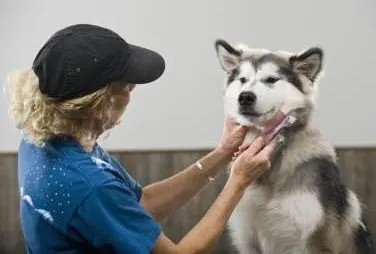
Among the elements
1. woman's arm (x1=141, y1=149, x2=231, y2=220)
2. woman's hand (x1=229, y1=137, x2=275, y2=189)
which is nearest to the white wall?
woman's arm (x1=141, y1=149, x2=231, y2=220)

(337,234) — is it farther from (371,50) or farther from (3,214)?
(3,214)

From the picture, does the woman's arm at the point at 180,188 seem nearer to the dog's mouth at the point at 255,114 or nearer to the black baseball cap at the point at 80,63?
the dog's mouth at the point at 255,114

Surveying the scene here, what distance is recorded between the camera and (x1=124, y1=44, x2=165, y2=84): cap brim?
1233mm

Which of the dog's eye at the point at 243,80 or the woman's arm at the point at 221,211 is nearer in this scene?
the woman's arm at the point at 221,211

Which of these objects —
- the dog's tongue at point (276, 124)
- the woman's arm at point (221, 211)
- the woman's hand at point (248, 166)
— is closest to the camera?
the woman's arm at point (221, 211)

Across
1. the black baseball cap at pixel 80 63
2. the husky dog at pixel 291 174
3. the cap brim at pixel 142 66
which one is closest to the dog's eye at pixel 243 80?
the husky dog at pixel 291 174

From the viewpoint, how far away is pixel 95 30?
1.21 m

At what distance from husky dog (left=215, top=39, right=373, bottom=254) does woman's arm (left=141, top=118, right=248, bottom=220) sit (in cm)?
8

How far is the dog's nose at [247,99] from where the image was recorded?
63.1 inches

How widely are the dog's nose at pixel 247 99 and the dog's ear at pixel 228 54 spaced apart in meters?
0.16

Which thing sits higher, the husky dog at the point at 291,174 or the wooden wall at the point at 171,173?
the husky dog at the point at 291,174

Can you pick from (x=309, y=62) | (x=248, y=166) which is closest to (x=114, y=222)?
(x=248, y=166)

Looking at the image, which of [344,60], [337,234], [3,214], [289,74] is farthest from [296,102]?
[3,214]

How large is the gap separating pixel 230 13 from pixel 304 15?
34 cm
